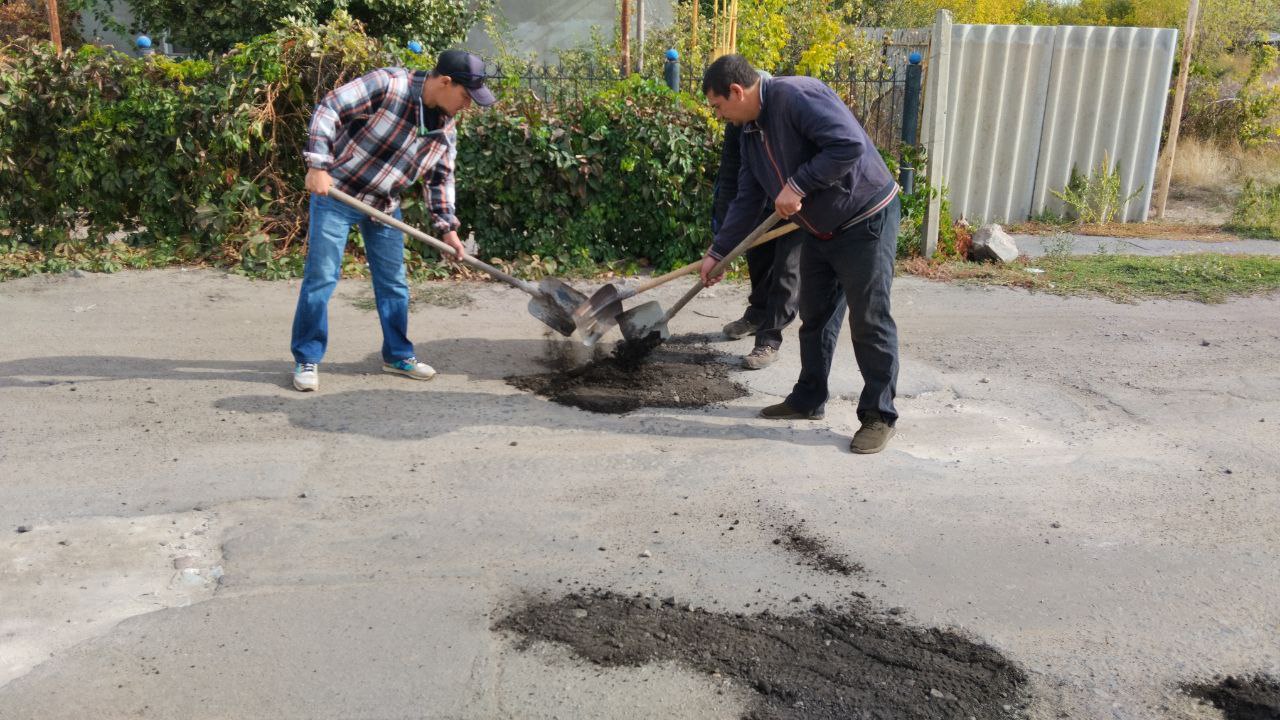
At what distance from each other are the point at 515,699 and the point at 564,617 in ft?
1.47

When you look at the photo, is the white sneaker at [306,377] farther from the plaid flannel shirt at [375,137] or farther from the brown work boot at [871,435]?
the brown work boot at [871,435]

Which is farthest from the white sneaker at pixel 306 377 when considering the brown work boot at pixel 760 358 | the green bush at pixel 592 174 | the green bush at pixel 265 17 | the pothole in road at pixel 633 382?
the green bush at pixel 265 17

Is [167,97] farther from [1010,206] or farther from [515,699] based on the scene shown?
[1010,206]

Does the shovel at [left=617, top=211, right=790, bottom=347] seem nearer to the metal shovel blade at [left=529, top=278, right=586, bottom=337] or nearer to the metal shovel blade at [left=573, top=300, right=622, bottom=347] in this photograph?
the metal shovel blade at [left=573, top=300, right=622, bottom=347]

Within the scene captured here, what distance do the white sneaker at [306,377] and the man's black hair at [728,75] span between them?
2.66m

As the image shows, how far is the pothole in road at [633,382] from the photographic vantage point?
5453mm

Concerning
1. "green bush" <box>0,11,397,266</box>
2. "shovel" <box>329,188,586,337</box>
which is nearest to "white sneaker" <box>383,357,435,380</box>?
"shovel" <box>329,188,586,337</box>

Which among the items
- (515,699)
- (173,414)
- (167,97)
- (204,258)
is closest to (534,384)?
(173,414)

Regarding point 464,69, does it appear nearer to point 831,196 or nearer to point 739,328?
point 831,196

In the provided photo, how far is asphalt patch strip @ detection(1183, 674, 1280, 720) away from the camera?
2.89 meters

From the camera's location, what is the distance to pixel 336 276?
216 inches

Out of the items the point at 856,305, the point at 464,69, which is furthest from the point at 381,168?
the point at 856,305

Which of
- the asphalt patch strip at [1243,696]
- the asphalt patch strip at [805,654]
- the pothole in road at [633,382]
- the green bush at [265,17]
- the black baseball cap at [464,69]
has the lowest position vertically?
the asphalt patch strip at [805,654]

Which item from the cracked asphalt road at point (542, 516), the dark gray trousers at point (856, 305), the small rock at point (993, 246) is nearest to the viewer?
the cracked asphalt road at point (542, 516)
